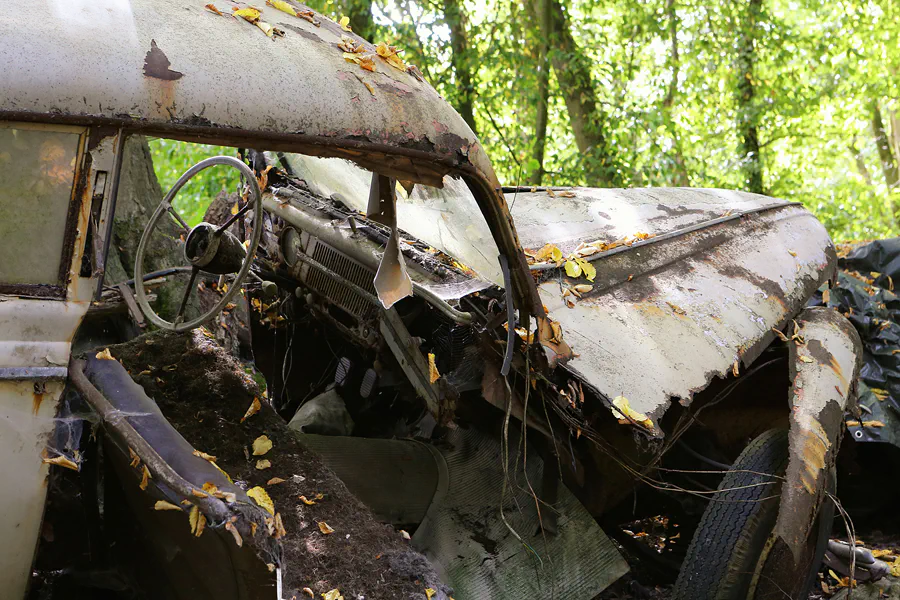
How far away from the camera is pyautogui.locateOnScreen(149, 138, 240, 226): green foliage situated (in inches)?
322

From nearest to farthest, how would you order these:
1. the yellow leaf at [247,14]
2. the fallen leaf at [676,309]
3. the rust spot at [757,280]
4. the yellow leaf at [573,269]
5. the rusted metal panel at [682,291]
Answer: the yellow leaf at [247,14]
the rusted metal panel at [682,291]
the yellow leaf at [573,269]
the fallen leaf at [676,309]
the rust spot at [757,280]

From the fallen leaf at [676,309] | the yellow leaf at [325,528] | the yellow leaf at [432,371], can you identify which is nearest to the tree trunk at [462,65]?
the fallen leaf at [676,309]

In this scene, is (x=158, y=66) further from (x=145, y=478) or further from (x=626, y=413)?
(x=626, y=413)

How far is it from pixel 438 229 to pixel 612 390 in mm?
1198

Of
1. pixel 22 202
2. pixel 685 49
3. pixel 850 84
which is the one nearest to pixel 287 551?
pixel 22 202

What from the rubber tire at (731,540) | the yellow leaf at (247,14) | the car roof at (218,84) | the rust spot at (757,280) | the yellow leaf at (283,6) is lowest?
the rubber tire at (731,540)

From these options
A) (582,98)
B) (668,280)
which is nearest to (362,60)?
(668,280)

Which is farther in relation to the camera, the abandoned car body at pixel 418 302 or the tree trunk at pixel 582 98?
the tree trunk at pixel 582 98

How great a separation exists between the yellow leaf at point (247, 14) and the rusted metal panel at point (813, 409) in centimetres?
248

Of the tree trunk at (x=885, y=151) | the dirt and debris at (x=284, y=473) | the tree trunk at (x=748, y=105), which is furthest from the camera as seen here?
the tree trunk at (x=885, y=151)

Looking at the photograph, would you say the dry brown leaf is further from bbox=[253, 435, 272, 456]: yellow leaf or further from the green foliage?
the green foliage

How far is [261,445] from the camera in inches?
101

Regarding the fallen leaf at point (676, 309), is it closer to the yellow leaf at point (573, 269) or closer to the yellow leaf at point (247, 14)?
the yellow leaf at point (573, 269)

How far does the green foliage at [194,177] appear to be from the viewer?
8.19 metres
